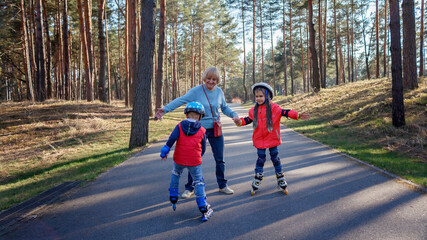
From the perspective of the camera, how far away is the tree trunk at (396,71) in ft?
29.0

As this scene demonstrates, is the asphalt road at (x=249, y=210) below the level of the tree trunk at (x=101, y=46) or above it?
below

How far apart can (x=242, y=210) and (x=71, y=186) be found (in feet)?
11.6

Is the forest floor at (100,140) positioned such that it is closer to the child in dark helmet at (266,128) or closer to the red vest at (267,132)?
the child in dark helmet at (266,128)

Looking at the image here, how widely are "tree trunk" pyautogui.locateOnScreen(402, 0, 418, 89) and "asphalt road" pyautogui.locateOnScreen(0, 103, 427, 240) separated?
8.66m

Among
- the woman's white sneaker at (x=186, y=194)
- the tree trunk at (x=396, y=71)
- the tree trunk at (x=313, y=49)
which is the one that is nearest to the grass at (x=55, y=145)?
the woman's white sneaker at (x=186, y=194)

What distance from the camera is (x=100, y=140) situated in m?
11.0

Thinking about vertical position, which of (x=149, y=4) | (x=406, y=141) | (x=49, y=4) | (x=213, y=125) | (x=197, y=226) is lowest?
(x=197, y=226)

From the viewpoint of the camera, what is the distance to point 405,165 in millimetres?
5895

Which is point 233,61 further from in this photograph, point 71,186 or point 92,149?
point 71,186

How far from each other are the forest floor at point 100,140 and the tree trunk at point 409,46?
2.24ft

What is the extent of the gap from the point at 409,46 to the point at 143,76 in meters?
11.4

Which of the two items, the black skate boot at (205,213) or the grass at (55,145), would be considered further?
the grass at (55,145)

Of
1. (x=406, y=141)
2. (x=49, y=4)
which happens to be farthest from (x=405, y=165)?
(x=49, y=4)

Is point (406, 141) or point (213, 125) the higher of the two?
point (213, 125)
